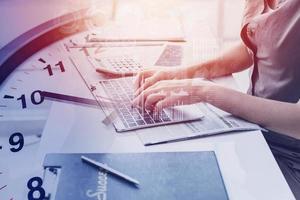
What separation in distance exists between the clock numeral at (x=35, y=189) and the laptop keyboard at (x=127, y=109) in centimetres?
19

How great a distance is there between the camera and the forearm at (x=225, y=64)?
1.01 metres

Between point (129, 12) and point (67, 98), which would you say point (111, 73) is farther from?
point (129, 12)

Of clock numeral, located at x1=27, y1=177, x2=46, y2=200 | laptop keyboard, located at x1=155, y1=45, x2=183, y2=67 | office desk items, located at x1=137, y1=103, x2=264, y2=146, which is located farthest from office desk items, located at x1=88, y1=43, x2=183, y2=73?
clock numeral, located at x1=27, y1=177, x2=46, y2=200

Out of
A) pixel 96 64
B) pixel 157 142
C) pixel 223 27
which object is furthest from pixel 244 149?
pixel 223 27

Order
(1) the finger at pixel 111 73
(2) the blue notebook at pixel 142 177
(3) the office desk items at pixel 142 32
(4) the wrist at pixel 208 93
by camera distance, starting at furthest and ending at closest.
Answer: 1. (3) the office desk items at pixel 142 32
2. (1) the finger at pixel 111 73
3. (4) the wrist at pixel 208 93
4. (2) the blue notebook at pixel 142 177

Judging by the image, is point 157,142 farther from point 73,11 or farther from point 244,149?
point 73,11

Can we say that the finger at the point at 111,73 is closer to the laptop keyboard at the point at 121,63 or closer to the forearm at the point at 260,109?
the laptop keyboard at the point at 121,63

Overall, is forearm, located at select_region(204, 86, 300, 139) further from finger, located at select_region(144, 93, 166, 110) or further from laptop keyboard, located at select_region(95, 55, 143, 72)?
laptop keyboard, located at select_region(95, 55, 143, 72)

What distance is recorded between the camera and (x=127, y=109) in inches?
33.0

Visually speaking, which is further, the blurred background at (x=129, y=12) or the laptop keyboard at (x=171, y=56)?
the blurred background at (x=129, y=12)

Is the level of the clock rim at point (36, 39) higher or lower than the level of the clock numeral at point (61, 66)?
higher
